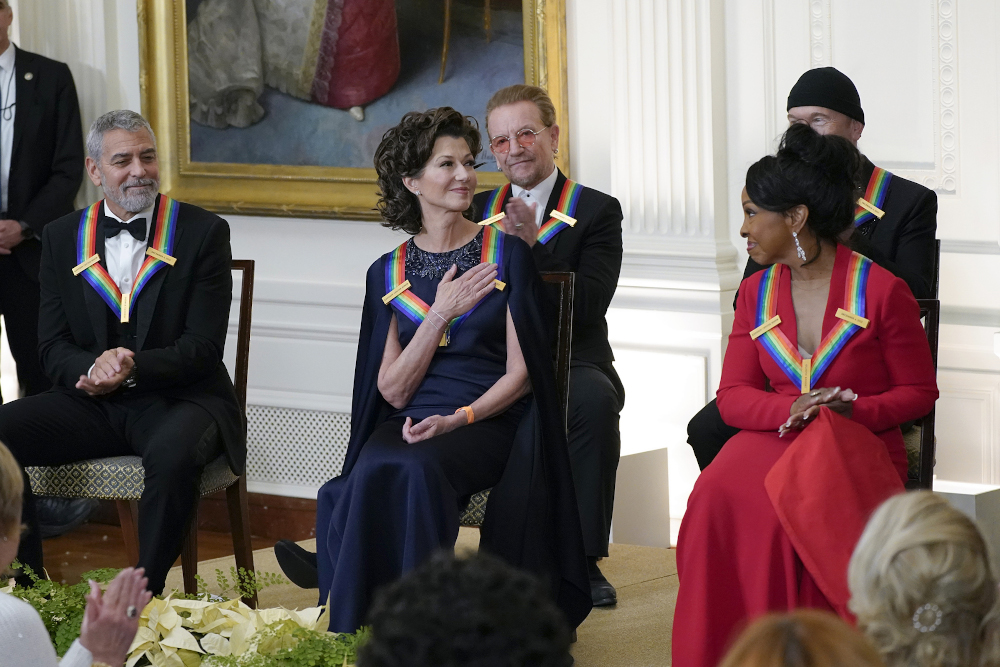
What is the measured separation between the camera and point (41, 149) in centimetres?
530

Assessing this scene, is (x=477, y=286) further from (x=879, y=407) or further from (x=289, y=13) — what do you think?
(x=289, y=13)

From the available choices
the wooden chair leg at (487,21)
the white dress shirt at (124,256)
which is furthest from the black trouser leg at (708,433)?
the wooden chair leg at (487,21)

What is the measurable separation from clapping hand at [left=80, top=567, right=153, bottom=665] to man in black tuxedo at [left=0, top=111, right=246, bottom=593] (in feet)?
5.47

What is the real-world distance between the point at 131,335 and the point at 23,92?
1.97 meters

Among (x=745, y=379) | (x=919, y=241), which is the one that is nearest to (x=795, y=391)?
(x=745, y=379)

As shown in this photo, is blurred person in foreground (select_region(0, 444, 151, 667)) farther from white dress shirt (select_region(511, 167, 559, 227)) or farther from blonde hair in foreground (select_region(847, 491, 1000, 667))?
white dress shirt (select_region(511, 167, 559, 227))

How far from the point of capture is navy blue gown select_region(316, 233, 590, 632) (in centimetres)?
311

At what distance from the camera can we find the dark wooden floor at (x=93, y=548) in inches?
194

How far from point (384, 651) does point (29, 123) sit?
4.71m

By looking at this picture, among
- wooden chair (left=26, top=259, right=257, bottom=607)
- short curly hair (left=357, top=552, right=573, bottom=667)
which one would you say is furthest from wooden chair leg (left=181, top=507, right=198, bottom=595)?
short curly hair (left=357, top=552, right=573, bottom=667)

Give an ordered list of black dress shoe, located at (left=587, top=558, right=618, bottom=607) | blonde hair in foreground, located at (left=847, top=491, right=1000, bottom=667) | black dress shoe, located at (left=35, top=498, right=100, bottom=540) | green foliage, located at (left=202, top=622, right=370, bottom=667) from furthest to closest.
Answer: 1. black dress shoe, located at (left=35, top=498, right=100, bottom=540)
2. black dress shoe, located at (left=587, top=558, right=618, bottom=607)
3. green foliage, located at (left=202, top=622, right=370, bottom=667)
4. blonde hair in foreground, located at (left=847, top=491, right=1000, bottom=667)

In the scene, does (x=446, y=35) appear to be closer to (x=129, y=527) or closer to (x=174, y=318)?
(x=174, y=318)

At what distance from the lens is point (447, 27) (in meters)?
5.02

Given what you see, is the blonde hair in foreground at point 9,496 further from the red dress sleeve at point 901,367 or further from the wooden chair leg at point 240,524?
the wooden chair leg at point 240,524
